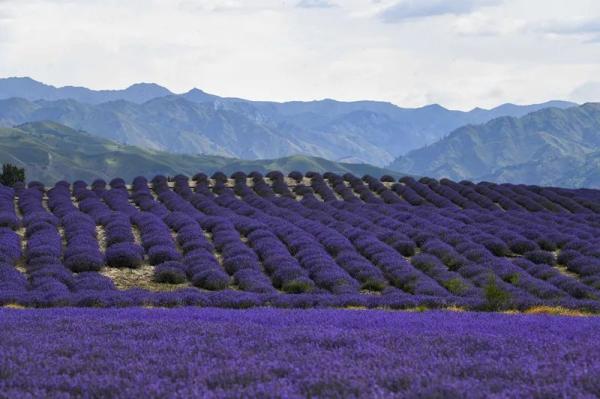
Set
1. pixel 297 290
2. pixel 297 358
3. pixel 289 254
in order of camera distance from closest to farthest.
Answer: pixel 297 358 < pixel 297 290 < pixel 289 254

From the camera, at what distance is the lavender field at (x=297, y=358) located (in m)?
5.79

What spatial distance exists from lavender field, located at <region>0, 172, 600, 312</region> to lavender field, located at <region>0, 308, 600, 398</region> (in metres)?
5.81

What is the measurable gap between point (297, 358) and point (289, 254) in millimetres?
16891

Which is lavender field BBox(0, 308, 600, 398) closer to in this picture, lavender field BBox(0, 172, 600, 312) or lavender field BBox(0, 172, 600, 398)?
lavender field BBox(0, 172, 600, 398)

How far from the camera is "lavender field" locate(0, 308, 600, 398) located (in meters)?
5.79

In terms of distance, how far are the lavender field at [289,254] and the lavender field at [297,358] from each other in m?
5.81

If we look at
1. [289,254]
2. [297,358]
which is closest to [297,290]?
[289,254]

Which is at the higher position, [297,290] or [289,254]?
[289,254]

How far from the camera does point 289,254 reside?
79.3 feet

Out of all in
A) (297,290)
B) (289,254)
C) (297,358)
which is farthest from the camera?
(289,254)

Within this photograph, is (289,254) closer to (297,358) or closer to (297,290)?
(297,290)

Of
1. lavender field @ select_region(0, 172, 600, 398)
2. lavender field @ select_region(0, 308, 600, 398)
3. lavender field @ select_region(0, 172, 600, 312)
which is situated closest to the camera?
lavender field @ select_region(0, 308, 600, 398)

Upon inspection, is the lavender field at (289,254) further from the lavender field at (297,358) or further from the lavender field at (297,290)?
the lavender field at (297,358)

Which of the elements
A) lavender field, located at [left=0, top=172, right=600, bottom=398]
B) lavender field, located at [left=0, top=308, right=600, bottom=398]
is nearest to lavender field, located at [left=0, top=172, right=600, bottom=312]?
lavender field, located at [left=0, top=172, right=600, bottom=398]
